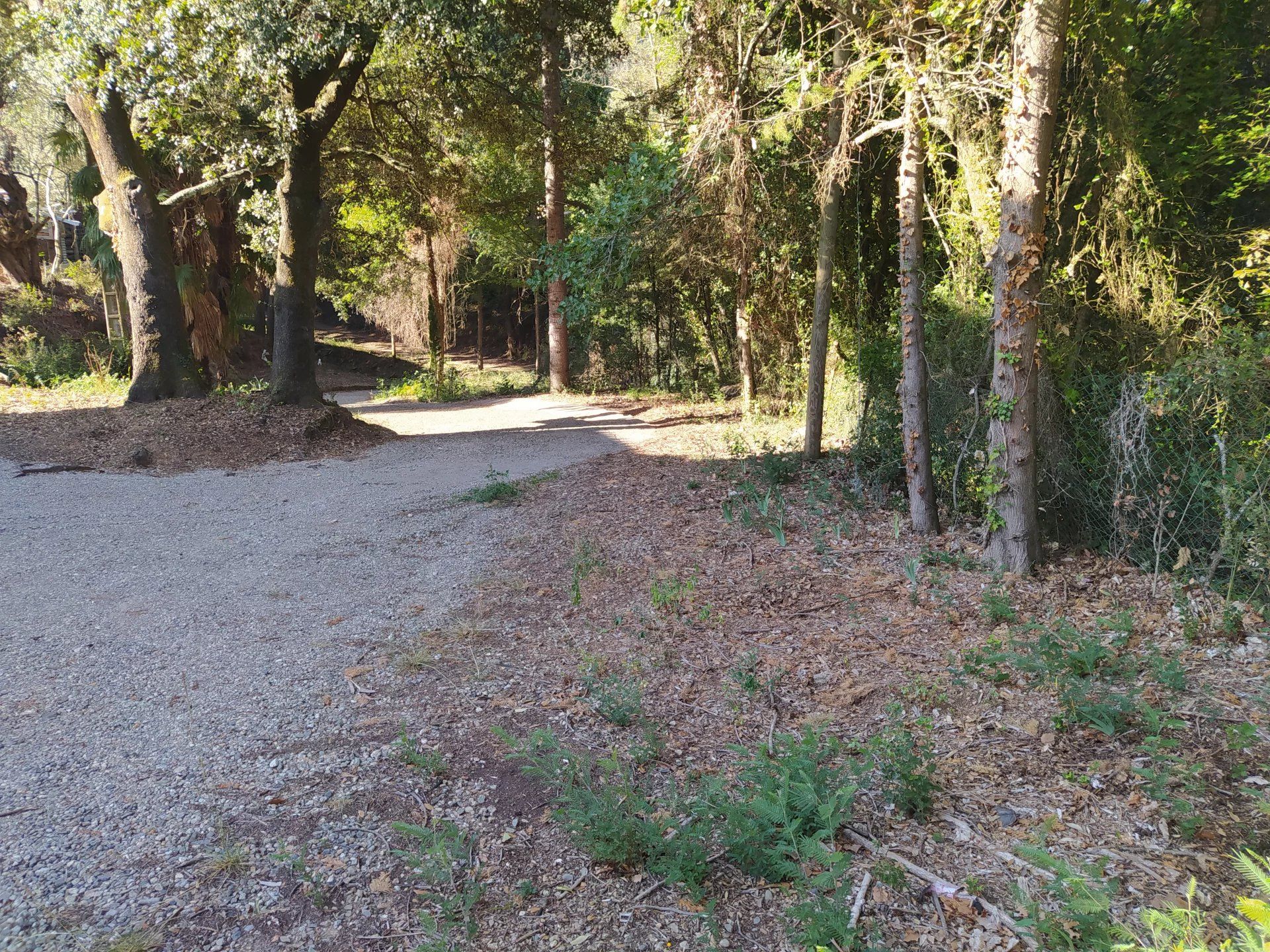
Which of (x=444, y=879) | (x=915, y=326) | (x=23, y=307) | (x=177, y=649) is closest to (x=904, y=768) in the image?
(x=444, y=879)

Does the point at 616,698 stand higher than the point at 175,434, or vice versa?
the point at 175,434

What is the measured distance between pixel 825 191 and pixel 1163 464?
3645 millimetres

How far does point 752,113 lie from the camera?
27.0ft

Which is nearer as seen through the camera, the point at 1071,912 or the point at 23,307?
the point at 1071,912

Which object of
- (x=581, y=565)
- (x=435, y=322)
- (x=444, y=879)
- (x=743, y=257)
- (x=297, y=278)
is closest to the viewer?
(x=444, y=879)

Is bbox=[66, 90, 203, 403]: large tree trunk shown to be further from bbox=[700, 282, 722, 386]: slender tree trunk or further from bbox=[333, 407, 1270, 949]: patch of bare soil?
bbox=[700, 282, 722, 386]: slender tree trunk

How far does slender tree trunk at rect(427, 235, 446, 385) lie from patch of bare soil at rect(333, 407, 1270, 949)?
452 inches

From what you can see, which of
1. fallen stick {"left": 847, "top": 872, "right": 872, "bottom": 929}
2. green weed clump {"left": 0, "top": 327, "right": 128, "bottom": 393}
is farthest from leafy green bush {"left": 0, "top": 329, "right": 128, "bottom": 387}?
fallen stick {"left": 847, "top": 872, "right": 872, "bottom": 929}

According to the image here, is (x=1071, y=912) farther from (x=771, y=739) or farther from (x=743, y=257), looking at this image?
(x=743, y=257)

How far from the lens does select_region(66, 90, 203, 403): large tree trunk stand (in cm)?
1090

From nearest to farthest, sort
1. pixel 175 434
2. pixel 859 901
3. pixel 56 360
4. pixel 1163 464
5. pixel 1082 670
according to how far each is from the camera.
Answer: pixel 859 901, pixel 1082 670, pixel 1163 464, pixel 175 434, pixel 56 360

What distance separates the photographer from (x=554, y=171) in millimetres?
15422

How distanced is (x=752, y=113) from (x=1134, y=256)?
14.1 ft

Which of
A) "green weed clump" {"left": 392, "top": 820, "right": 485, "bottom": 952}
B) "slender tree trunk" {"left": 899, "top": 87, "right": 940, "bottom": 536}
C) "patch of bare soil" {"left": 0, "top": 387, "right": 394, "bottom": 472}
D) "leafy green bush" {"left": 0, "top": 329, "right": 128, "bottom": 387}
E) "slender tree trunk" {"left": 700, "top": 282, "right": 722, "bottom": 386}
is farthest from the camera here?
"slender tree trunk" {"left": 700, "top": 282, "right": 722, "bottom": 386}
